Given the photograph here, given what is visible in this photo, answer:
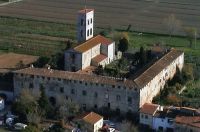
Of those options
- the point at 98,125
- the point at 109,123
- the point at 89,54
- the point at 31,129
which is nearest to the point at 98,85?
the point at 109,123

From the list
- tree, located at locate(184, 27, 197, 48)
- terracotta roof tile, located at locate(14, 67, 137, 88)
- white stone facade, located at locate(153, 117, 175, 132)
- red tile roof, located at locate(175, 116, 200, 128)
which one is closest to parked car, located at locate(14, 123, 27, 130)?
terracotta roof tile, located at locate(14, 67, 137, 88)

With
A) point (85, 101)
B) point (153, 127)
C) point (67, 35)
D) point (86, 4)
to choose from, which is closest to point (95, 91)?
point (85, 101)

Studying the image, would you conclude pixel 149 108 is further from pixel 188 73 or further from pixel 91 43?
pixel 91 43

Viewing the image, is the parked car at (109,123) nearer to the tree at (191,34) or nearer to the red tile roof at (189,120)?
the red tile roof at (189,120)

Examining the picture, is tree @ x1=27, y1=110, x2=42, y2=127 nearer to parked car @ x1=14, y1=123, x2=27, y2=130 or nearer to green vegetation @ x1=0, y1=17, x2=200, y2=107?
parked car @ x1=14, y1=123, x2=27, y2=130

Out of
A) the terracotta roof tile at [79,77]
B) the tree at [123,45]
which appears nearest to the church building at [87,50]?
the tree at [123,45]

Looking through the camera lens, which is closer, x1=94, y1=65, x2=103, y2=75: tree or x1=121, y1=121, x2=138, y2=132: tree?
x1=121, y1=121, x2=138, y2=132: tree
